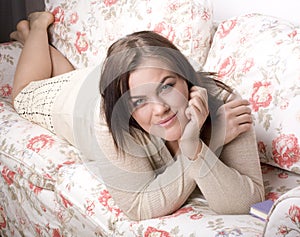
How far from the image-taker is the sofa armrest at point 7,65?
99.3 inches

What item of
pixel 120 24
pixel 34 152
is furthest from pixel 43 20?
pixel 34 152

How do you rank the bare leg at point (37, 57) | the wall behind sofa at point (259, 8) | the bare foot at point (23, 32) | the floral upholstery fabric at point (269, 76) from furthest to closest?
the bare foot at point (23, 32)
the bare leg at point (37, 57)
the wall behind sofa at point (259, 8)
the floral upholstery fabric at point (269, 76)

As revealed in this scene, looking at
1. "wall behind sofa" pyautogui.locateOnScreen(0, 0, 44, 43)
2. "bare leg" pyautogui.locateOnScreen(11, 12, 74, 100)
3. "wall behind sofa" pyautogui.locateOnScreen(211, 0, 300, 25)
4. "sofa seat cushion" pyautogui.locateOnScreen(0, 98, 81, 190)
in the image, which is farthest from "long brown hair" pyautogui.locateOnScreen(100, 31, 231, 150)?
"wall behind sofa" pyautogui.locateOnScreen(0, 0, 44, 43)

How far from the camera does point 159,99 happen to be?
1.31 meters

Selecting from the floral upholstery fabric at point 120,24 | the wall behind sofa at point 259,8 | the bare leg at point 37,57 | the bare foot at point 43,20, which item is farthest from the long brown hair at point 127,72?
the bare foot at point 43,20

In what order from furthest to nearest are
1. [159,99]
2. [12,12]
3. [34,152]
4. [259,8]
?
[12,12], [259,8], [34,152], [159,99]

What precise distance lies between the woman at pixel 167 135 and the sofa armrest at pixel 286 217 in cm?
25

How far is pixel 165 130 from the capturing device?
1.35m

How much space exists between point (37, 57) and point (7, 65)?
0.18 metres

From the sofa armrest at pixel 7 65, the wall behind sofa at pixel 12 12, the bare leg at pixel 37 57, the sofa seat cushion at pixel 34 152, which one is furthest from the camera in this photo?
the wall behind sofa at pixel 12 12

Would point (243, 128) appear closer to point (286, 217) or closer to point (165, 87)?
point (165, 87)

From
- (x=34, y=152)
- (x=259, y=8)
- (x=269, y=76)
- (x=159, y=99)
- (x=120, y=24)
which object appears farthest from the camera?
(x=120, y=24)

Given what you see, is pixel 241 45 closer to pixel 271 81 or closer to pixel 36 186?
pixel 271 81

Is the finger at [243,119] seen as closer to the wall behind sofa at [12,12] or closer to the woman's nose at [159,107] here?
the woman's nose at [159,107]
